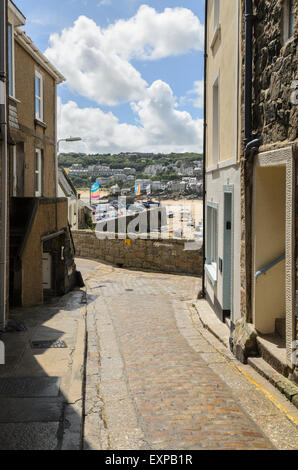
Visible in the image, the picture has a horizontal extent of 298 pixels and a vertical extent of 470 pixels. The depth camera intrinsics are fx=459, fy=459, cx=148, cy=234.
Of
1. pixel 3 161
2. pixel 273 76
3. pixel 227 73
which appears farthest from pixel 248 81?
pixel 3 161

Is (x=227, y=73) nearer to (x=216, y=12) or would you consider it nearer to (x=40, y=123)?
(x=216, y=12)

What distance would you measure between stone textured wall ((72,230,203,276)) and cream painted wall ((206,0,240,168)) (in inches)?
332

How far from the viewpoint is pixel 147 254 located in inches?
763

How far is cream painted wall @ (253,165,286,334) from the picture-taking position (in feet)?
22.0

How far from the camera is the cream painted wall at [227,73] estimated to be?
7785 mm

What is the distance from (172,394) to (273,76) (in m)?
4.28

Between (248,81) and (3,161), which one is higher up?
(248,81)

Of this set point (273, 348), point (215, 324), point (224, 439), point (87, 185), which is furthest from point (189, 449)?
point (87, 185)

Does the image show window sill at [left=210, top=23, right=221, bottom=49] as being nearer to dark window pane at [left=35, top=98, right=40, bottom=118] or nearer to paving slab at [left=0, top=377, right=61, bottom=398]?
dark window pane at [left=35, top=98, right=40, bottom=118]

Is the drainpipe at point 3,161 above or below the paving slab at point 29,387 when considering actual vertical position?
above

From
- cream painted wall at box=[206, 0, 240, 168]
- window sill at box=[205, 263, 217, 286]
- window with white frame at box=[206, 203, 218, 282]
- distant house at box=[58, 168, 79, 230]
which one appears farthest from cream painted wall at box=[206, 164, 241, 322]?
distant house at box=[58, 168, 79, 230]

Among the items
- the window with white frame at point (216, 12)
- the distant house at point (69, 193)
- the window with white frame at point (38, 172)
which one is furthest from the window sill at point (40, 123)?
the distant house at point (69, 193)

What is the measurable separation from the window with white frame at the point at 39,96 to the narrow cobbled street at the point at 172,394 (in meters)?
7.80

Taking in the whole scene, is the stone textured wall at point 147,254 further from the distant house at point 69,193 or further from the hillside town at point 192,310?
the distant house at point 69,193
